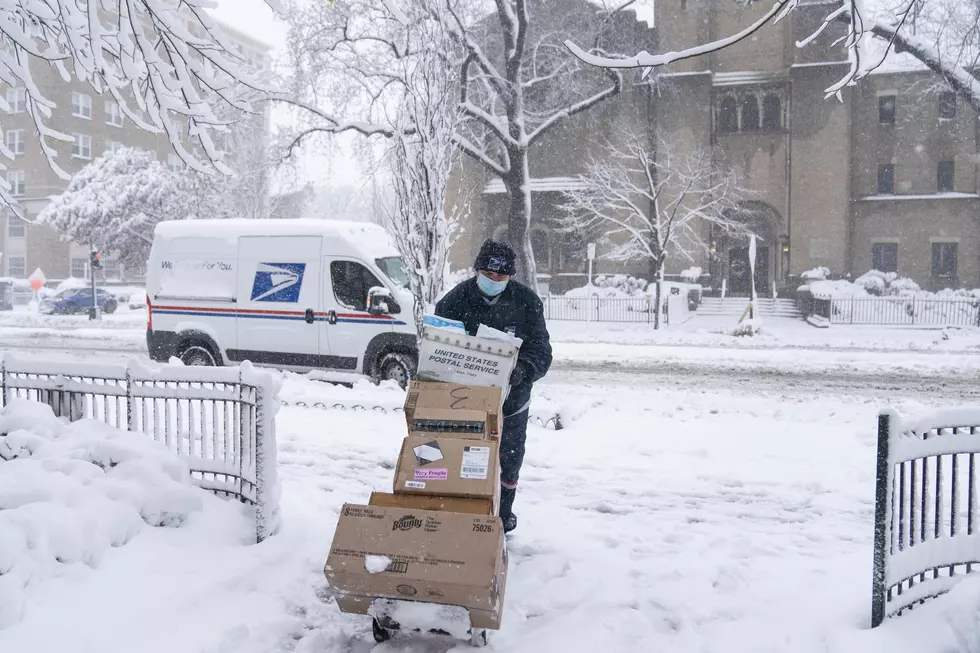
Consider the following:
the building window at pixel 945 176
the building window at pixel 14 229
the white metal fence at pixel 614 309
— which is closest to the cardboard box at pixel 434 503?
the white metal fence at pixel 614 309

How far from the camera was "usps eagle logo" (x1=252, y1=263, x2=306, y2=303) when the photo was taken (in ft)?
39.0

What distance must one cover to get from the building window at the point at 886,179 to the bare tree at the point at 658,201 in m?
7.55

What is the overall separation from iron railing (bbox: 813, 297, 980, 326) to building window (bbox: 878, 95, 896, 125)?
1197 centimetres

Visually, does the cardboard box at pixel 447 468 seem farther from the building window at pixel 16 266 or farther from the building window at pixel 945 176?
the building window at pixel 16 266

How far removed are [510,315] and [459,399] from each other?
1071 mm

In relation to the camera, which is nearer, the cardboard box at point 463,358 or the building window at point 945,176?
the cardboard box at point 463,358

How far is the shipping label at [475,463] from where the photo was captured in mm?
3861

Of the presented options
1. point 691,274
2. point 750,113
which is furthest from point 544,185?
point 750,113

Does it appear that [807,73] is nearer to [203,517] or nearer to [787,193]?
[787,193]

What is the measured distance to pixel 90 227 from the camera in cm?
3597

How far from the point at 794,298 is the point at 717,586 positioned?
3133cm

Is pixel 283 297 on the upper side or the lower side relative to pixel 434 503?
upper

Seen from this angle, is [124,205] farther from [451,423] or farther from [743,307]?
[451,423]

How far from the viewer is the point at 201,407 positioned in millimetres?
5359
